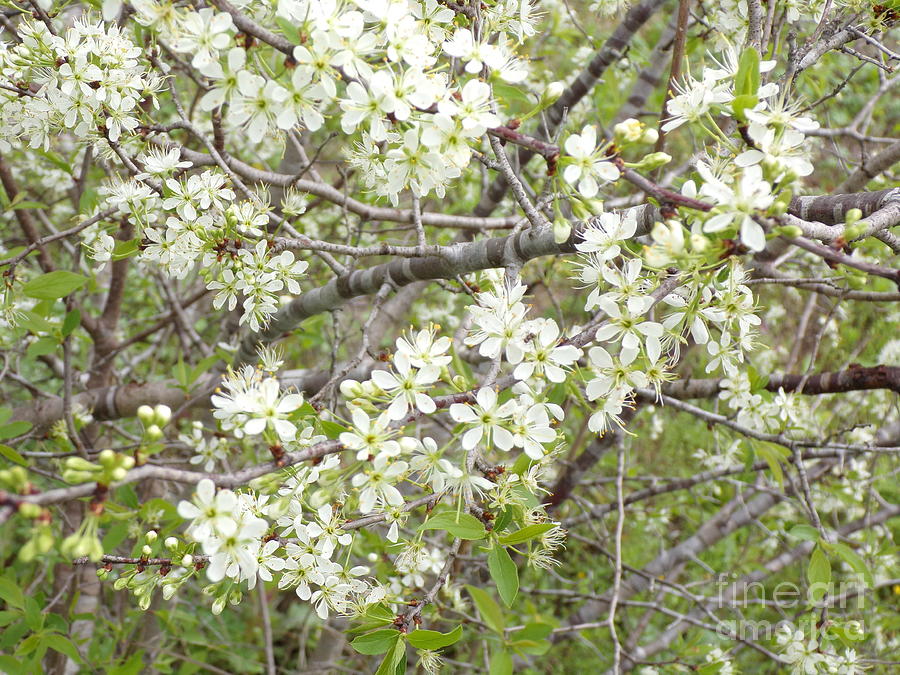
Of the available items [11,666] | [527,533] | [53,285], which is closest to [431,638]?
[527,533]

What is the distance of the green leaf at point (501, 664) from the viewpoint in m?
1.67

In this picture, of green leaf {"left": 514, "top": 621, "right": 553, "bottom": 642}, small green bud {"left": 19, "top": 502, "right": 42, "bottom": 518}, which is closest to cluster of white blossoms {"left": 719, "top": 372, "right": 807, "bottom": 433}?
green leaf {"left": 514, "top": 621, "right": 553, "bottom": 642}

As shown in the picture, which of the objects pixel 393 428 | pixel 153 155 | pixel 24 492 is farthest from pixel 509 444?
pixel 153 155

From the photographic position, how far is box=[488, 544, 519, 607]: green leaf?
1418 millimetres

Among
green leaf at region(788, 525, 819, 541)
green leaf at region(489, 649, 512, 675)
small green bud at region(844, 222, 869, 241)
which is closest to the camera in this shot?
small green bud at region(844, 222, 869, 241)

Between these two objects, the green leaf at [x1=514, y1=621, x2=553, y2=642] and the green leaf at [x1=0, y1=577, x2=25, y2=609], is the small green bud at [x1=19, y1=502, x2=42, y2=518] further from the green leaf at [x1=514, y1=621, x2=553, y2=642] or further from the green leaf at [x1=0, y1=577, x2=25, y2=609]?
the green leaf at [x1=0, y1=577, x2=25, y2=609]

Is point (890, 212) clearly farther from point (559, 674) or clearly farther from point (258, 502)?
point (559, 674)

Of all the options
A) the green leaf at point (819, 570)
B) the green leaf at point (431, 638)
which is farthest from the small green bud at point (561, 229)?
the green leaf at point (819, 570)

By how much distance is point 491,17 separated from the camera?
1.79 m

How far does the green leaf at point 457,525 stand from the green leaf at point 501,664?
1.63 ft

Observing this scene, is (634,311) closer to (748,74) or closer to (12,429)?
(748,74)

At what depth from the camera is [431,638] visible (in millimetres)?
1422

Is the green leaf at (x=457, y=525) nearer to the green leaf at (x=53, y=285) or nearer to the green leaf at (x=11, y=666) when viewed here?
the green leaf at (x=53, y=285)

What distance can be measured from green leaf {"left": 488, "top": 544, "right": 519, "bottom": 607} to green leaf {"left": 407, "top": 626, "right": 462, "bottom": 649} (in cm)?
12
